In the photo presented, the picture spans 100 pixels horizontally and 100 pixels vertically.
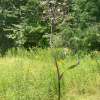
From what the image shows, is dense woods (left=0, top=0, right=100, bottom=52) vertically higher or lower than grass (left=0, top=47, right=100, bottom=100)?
higher

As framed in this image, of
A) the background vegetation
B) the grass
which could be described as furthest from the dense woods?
the grass

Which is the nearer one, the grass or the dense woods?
the grass

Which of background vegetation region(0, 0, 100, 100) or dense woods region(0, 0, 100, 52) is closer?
background vegetation region(0, 0, 100, 100)

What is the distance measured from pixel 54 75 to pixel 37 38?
4.95m

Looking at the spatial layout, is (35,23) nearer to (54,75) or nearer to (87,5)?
(87,5)

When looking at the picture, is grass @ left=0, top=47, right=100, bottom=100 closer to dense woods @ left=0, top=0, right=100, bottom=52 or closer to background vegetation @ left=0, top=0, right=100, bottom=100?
background vegetation @ left=0, top=0, right=100, bottom=100

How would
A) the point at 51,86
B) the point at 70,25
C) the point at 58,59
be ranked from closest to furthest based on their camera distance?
the point at 51,86 < the point at 58,59 < the point at 70,25

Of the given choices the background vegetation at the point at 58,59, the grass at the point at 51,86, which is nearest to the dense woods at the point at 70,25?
the background vegetation at the point at 58,59

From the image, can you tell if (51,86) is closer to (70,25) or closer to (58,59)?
(58,59)

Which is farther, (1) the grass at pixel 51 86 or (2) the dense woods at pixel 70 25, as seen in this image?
(2) the dense woods at pixel 70 25

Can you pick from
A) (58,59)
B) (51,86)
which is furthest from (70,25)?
(51,86)

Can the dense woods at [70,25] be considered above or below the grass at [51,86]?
above

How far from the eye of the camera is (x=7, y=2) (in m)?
8.38

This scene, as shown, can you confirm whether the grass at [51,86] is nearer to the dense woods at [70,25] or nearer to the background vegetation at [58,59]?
the background vegetation at [58,59]
